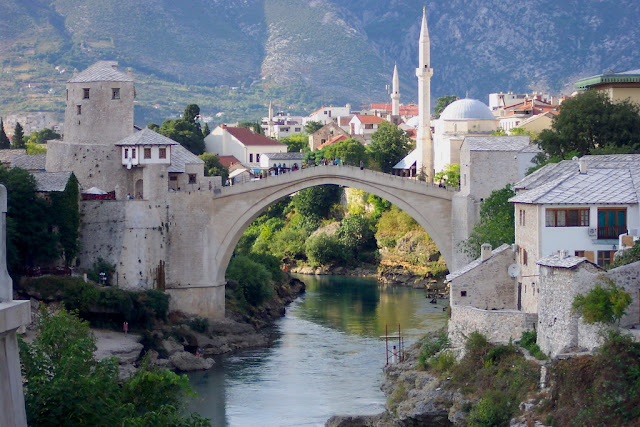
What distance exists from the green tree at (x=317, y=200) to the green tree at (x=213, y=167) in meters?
5.38

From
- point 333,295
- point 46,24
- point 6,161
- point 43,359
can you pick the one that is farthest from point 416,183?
point 46,24

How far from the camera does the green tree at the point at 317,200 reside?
87.9m

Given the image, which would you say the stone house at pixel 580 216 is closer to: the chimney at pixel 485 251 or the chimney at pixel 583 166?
the chimney at pixel 583 166

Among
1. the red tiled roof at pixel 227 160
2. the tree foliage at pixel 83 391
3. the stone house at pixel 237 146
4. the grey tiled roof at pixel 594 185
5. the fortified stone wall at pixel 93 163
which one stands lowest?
the tree foliage at pixel 83 391

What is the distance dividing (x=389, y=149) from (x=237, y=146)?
15.0 metres

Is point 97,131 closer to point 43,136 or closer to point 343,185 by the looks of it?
point 343,185

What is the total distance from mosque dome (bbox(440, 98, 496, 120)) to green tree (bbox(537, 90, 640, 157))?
1164 inches

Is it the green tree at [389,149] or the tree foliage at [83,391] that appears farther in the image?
the green tree at [389,149]

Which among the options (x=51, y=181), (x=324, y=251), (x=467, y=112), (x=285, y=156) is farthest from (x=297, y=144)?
(x=51, y=181)

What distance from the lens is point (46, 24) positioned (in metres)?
171

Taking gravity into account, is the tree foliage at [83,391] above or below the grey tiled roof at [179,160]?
below

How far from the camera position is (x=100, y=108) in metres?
55.2

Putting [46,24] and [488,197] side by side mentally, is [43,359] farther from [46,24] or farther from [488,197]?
[46,24]

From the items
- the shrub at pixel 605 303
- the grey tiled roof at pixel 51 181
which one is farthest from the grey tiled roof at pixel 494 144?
the shrub at pixel 605 303
